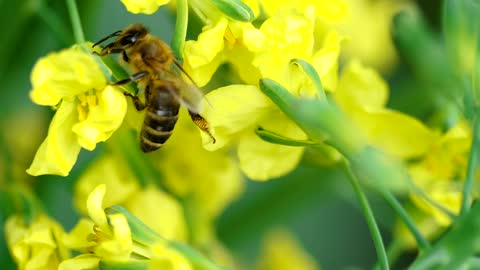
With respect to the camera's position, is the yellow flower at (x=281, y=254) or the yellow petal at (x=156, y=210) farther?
the yellow flower at (x=281, y=254)

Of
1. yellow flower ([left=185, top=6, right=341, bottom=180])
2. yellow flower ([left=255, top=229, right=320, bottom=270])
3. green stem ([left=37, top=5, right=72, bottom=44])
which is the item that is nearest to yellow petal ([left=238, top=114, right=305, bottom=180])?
yellow flower ([left=185, top=6, right=341, bottom=180])

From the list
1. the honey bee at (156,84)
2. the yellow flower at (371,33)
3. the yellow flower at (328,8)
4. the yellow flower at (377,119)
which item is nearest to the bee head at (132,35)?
the honey bee at (156,84)

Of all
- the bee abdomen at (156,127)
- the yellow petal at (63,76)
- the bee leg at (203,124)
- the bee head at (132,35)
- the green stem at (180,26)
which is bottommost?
the bee abdomen at (156,127)

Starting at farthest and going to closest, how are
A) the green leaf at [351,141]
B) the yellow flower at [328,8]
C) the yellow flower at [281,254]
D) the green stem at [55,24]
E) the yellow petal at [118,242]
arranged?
the yellow flower at [281,254], the green stem at [55,24], the yellow flower at [328,8], the yellow petal at [118,242], the green leaf at [351,141]

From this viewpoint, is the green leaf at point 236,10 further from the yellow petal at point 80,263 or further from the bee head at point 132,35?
the yellow petal at point 80,263

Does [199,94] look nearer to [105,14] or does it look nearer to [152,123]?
[152,123]

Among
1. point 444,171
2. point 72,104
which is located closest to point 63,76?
point 72,104

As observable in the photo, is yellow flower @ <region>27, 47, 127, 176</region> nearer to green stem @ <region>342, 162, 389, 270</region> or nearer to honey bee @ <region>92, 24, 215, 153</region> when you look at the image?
honey bee @ <region>92, 24, 215, 153</region>
